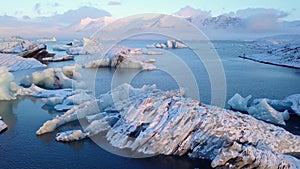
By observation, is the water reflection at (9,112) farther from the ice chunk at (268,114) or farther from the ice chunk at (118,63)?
the ice chunk at (118,63)

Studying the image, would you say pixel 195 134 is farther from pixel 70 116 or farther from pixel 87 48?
pixel 87 48

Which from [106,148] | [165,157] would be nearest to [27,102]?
[106,148]

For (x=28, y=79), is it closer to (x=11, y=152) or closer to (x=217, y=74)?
(x=11, y=152)

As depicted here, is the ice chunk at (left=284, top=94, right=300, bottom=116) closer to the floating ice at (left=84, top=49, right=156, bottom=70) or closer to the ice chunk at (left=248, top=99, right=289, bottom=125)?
the ice chunk at (left=248, top=99, right=289, bottom=125)

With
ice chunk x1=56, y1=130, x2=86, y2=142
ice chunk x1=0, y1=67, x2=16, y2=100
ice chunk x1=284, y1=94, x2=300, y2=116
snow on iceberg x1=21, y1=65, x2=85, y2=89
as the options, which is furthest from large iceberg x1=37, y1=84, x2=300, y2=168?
snow on iceberg x1=21, y1=65, x2=85, y2=89

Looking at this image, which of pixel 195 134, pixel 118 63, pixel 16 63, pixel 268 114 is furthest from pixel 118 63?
pixel 195 134

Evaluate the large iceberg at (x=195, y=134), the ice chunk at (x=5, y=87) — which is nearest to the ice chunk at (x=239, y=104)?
the large iceberg at (x=195, y=134)
